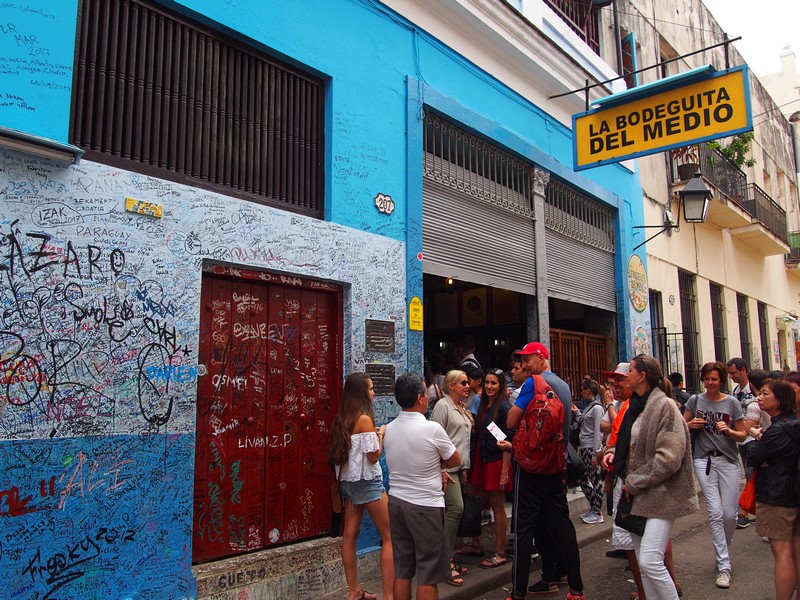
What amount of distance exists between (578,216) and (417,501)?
7.64 meters

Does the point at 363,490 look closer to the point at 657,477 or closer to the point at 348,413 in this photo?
the point at 348,413

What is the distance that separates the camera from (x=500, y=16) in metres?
8.23

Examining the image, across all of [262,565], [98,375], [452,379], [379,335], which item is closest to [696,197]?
[452,379]

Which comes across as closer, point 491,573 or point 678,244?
point 491,573

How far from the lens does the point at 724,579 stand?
5496 millimetres

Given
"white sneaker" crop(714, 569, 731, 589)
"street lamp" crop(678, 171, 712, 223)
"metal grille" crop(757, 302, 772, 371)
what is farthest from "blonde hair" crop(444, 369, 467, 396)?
"metal grille" crop(757, 302, 772, 371)

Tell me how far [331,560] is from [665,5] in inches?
563

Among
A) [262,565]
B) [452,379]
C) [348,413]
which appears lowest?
[262,565]

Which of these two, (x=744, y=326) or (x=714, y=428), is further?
(x=744, y=326)

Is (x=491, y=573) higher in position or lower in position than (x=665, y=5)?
lower

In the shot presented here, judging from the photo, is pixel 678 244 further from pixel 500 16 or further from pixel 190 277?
pixel 190 277

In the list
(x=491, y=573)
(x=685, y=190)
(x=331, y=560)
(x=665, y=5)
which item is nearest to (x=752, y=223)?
(x=665, y=5)

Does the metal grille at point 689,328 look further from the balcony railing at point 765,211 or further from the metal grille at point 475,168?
the metal grille at point 475,168

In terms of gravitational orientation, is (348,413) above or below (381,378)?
→ below
